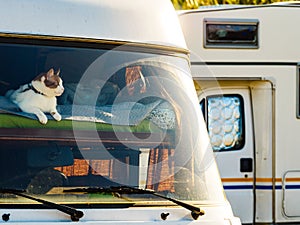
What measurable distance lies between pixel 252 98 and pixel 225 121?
44 cm

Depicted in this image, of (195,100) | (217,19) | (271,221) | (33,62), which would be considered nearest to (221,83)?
(217,19)

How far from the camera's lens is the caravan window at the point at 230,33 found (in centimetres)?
788

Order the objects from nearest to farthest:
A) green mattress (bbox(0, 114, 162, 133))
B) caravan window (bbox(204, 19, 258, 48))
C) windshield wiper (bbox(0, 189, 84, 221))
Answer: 1. windshield wiper (bbox(0, 189, 84, 221))
2. green mattress (bbox(0, 114, 162, 133))
3. caravan window (bbox(204, 19, 258, 48))

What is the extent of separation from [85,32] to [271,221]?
4.41 metres

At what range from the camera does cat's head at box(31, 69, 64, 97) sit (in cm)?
414

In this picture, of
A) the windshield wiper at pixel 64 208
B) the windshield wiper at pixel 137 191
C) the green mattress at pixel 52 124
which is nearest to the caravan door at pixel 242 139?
the green mattress at pixel 52 124

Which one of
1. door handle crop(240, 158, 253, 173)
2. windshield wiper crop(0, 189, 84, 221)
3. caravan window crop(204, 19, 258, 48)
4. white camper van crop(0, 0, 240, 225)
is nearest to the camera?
windshield wiper crop(0, 189, 84, 221)

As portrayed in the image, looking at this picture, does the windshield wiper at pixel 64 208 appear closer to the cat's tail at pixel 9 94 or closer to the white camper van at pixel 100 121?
the white camper van at pixel 100 121

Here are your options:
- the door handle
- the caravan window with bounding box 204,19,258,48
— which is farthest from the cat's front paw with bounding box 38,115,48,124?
the door handle

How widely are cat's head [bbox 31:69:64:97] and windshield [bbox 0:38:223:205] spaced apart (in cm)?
1

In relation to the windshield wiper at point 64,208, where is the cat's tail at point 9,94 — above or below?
above

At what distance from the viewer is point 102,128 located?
165 inches

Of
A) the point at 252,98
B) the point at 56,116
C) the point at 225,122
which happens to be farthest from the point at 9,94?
the point at 252,98

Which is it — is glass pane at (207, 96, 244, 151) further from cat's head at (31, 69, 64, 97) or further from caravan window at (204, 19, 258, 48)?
cat's head at (31, 69, 64, 97)
